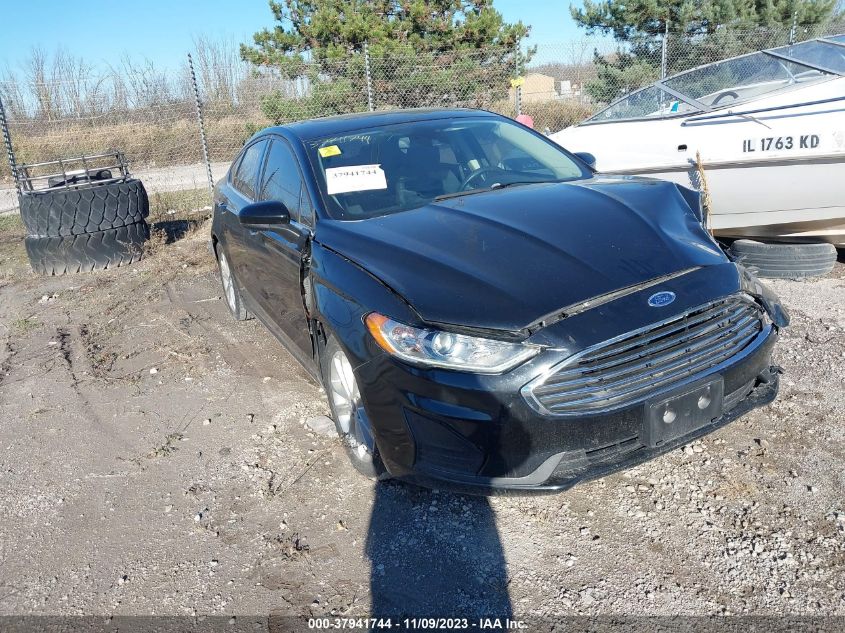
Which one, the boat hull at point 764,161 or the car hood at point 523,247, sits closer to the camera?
the car hood at point 523,247

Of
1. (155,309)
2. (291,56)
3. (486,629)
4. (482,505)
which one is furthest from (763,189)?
(291,56)

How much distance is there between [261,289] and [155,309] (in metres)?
2.32

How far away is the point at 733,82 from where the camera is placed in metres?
6.39

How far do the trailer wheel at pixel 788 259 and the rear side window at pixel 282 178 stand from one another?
3.47 metres

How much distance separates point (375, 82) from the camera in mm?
13281

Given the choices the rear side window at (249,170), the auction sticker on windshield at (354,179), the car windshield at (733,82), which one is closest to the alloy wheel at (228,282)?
the rear side window at (249,170)

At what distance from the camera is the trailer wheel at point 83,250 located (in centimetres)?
763

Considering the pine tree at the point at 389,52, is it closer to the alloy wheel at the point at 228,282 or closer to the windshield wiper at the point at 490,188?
the alloy wheel at the point at 228,282

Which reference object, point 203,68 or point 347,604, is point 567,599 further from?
point 203,68

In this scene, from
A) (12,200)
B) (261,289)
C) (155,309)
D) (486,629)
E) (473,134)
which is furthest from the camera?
(12,200)

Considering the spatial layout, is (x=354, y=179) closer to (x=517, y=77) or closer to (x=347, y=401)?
(x=347, y=401)

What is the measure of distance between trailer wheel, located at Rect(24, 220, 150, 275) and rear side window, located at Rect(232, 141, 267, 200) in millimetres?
3330

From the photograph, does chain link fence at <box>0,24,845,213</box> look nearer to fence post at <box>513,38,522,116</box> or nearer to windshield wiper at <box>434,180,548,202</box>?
fence post at <box>513,38,522,116</box>

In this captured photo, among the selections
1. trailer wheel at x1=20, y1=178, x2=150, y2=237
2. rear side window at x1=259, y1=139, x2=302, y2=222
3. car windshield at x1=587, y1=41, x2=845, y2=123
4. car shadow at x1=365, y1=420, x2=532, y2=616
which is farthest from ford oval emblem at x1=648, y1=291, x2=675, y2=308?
trailer wheel at x1=20, y1=178, x2=150, y2=237
